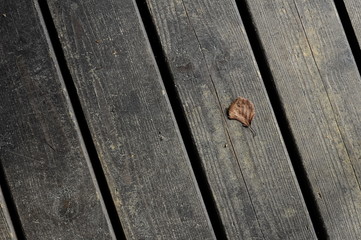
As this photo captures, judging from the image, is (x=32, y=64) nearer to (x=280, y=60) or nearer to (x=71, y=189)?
(x=71, y=189)

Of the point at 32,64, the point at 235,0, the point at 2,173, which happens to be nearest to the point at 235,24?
the point at 235,0

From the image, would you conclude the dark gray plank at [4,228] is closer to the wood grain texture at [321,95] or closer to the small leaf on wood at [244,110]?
the small leaf on wood at [244,110]

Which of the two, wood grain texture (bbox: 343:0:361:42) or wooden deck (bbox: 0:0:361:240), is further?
wood grain texture (bbox: 343:0:361:42)

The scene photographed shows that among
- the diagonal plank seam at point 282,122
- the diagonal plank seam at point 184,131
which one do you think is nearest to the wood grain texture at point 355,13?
the diagonal plank seam at point 282,122

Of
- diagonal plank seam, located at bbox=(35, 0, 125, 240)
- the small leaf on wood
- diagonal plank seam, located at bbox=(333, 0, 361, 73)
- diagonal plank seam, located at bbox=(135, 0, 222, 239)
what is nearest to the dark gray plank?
diagonal plank seam, located at bbox=(35, 0, 125, 240)

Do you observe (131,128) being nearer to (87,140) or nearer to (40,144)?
(87,140)

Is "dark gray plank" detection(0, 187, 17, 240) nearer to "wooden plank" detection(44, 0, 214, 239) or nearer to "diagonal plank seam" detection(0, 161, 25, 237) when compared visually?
"diagonal plank seam" detection(0, 161, 25, 237)

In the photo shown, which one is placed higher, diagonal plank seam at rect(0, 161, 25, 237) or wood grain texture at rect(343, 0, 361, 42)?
wood grain texture at rect(343, 0, 361, 42)

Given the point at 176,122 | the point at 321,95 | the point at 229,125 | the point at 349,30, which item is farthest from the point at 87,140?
the point at 349,30
